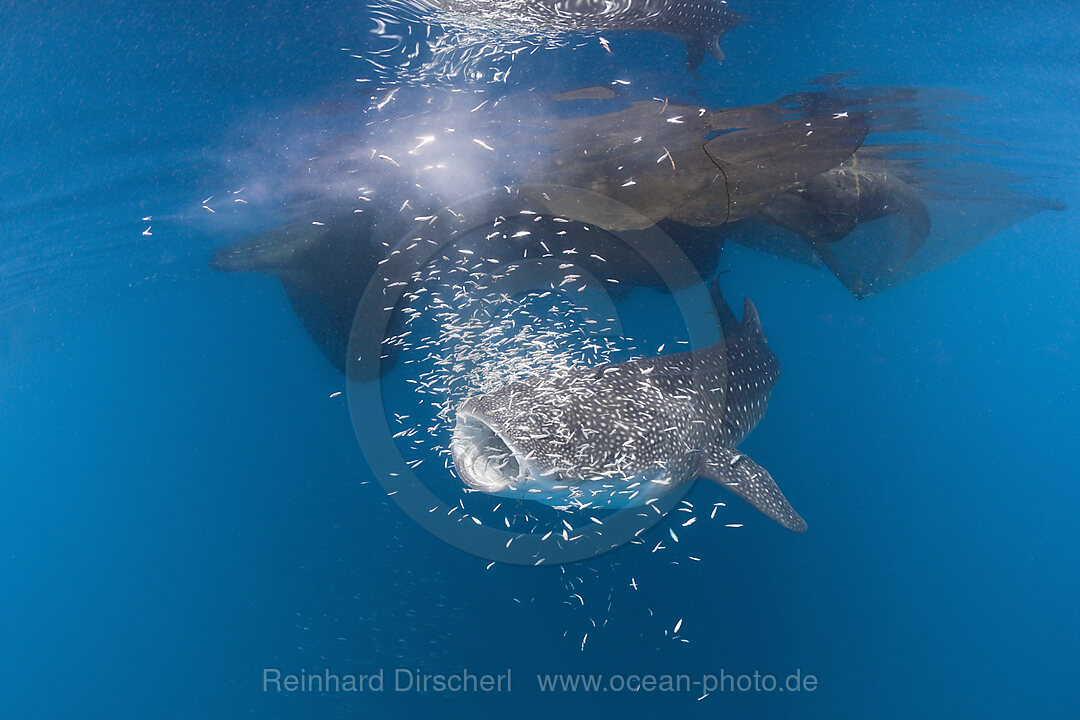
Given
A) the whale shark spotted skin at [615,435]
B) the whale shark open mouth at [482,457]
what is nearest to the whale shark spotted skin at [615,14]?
the whale shark spotted skin at [615,435]

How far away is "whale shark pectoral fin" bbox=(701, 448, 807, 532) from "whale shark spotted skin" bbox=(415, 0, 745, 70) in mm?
5000

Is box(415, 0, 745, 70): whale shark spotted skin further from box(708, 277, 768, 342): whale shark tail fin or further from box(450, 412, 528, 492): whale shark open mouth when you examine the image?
box(450, 412, 528, 492): whale shark open mouth

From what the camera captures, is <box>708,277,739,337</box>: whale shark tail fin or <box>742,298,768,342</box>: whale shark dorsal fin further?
<box>708,277,739,337</box>: whale shark tail fin

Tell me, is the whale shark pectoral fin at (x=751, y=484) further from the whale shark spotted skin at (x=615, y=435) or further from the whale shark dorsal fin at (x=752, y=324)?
the whale shark dorsal fin at (x=752, y=324)

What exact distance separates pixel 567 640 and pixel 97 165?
11.6 metres

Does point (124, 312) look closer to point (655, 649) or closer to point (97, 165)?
point (97, 165)

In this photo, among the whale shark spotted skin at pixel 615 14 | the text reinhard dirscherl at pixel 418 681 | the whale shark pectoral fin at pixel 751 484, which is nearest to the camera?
the whale shark pectoral fin at pixel 751 484

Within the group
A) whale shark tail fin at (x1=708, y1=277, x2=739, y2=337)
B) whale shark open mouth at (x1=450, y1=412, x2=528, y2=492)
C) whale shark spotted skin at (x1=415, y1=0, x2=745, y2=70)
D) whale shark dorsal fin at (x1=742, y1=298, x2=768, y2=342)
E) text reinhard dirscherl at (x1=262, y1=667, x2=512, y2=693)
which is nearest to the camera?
whale shark open mouth at (x1=450, y1=412, x2=528, y2=492)

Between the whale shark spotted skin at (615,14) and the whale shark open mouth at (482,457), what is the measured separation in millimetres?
4471

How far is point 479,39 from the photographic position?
6.56m

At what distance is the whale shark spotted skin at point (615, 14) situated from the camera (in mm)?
5906

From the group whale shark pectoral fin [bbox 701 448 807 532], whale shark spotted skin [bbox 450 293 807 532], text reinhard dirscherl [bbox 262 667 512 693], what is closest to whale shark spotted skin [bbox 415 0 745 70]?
whale shark spotted skin [bbox 450 293 807 532]

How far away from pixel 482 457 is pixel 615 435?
1231 mm

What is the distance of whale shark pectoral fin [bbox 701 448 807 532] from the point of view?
5.44 m
